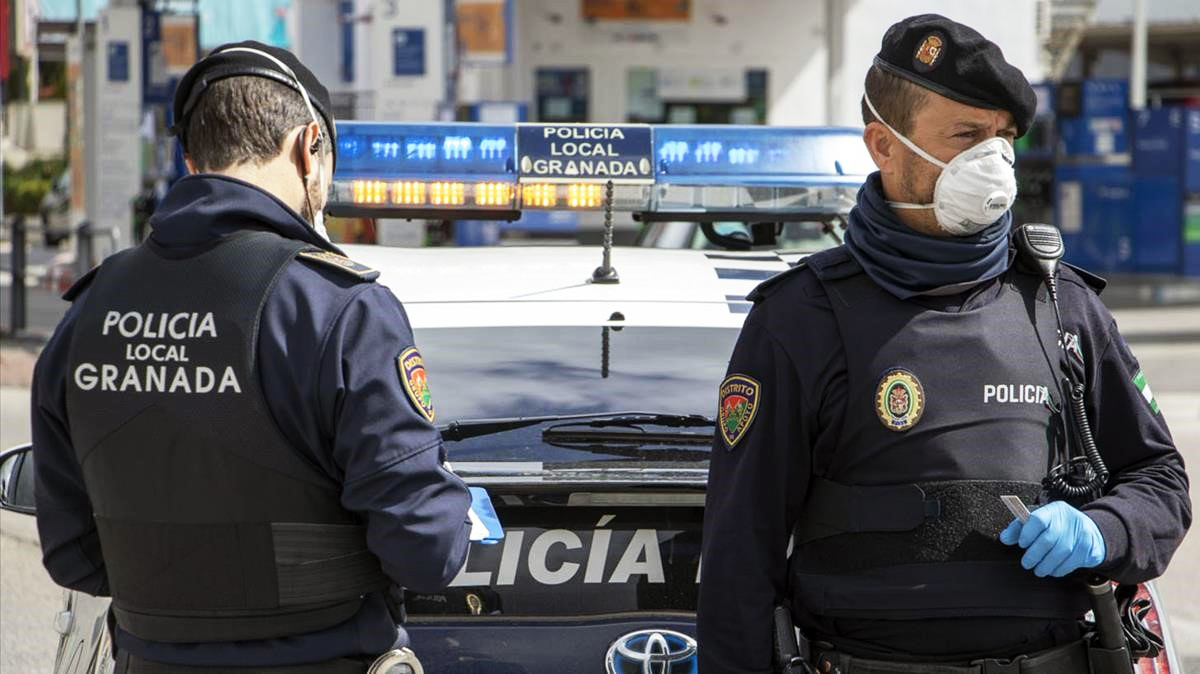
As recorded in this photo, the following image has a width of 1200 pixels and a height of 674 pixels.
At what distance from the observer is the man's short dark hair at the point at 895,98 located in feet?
8.79

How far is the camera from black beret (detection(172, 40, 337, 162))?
2.55 meters

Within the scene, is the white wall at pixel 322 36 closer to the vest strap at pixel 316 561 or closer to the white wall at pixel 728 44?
the white wall at pixel 728 44

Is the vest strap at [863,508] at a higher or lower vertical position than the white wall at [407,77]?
lower

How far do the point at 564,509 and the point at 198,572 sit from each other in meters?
0.80

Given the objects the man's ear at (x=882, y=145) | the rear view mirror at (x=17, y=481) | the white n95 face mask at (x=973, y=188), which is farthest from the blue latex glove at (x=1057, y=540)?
the rear view mirror at (x=17, y=481)

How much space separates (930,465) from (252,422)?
39.5 inches

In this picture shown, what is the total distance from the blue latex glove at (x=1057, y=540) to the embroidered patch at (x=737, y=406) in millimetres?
416

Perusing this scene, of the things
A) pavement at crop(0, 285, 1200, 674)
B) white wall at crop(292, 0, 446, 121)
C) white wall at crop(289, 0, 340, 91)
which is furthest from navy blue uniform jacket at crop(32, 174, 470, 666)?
white wall at crop(289, 0, 340, 91)

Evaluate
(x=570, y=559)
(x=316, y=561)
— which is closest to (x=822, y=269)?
(x=570, y=559)

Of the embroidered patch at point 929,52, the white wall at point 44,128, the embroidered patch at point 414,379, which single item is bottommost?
the white wall at point 44,128

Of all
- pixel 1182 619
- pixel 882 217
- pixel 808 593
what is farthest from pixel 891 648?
pixel 1182 619

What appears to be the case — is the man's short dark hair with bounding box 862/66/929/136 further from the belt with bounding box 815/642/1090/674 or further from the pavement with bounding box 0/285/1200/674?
the pavement with bounding box 0/285/1200/674

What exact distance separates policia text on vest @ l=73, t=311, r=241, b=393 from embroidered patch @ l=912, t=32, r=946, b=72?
114 centimetres

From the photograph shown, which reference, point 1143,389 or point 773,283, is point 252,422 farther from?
point 1143,389
